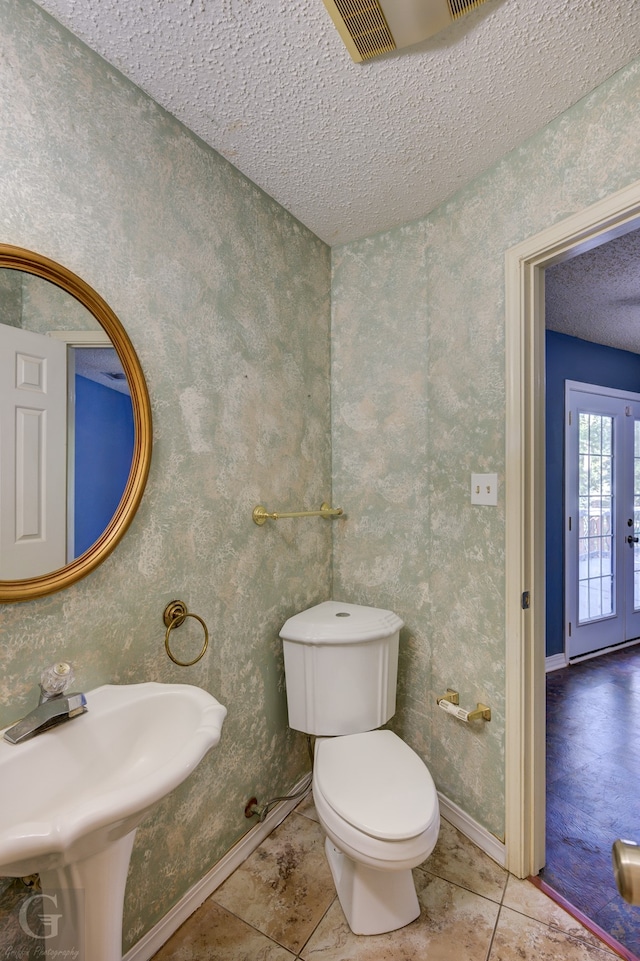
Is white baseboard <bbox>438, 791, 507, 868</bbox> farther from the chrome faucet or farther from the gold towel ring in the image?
the chrome faucet

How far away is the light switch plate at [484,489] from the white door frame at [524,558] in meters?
0.06

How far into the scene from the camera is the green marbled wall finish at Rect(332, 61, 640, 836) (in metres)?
1.43

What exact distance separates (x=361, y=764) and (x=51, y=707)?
38.0 inches

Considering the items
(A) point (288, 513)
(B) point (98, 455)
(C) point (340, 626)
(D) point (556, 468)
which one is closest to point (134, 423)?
(B) point (98, 455)

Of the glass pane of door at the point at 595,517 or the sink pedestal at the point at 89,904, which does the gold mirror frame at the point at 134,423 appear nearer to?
the sink pedestal at the point at 89,904

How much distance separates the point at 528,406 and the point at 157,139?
1.43 meters

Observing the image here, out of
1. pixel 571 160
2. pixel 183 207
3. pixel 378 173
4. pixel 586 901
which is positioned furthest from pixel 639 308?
pixel 586 901

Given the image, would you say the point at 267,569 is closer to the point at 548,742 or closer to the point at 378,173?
the point at 378,173

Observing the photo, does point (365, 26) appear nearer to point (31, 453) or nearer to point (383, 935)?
point (31, 453)

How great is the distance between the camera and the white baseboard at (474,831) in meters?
1.55

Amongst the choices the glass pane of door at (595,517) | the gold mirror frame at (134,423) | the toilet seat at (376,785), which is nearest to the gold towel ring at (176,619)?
the gold mirror frame at (134,423)

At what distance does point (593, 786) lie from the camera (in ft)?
6.46

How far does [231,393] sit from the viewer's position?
1573mm

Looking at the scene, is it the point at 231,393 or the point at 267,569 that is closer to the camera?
the point at 231,393
